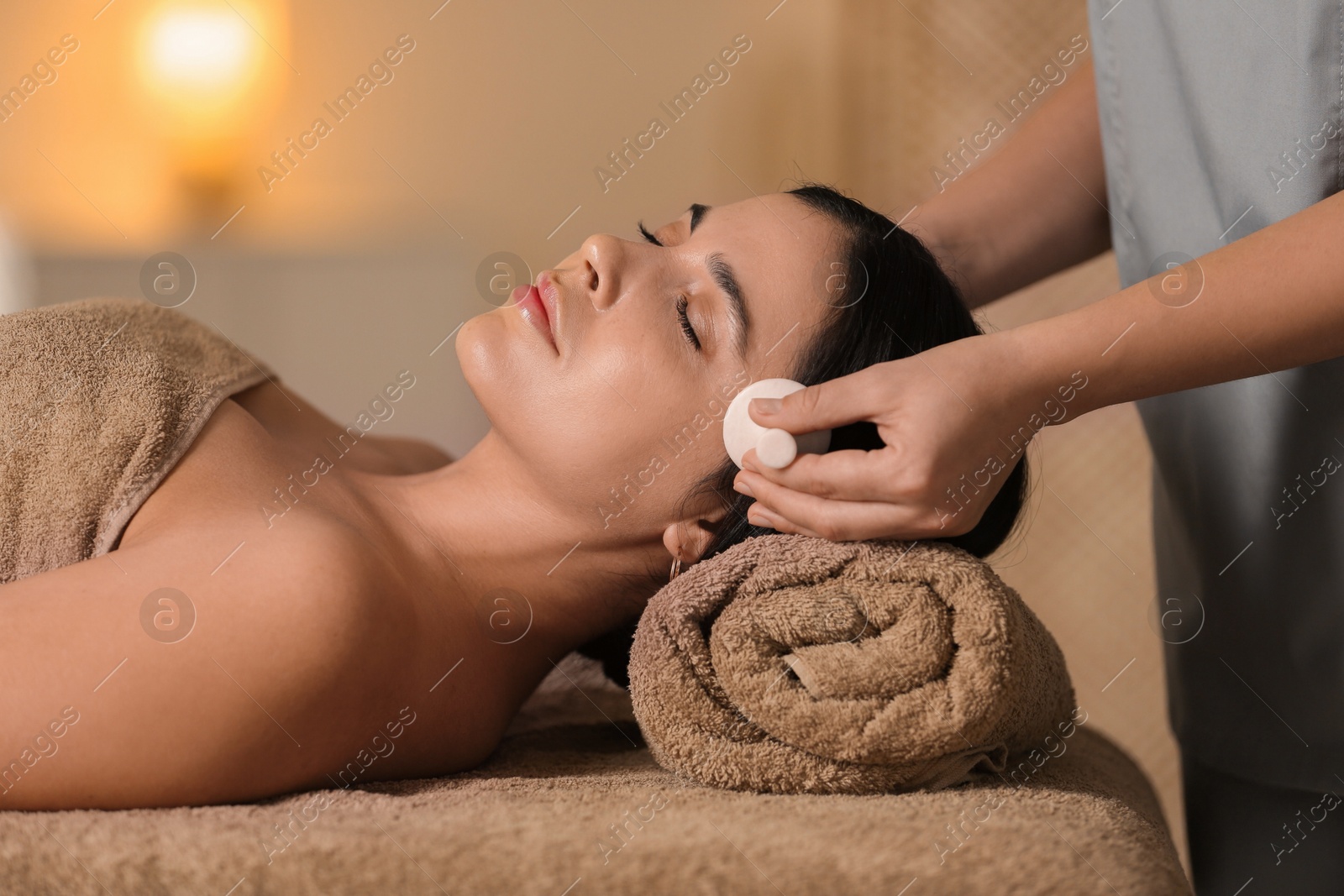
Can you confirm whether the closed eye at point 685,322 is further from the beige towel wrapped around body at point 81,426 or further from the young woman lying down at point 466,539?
the beige towel wrapped around body at point 81,426

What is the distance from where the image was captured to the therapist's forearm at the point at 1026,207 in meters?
1.25

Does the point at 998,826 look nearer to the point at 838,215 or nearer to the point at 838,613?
the point at 838,613

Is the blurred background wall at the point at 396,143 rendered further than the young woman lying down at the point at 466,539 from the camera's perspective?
Yes

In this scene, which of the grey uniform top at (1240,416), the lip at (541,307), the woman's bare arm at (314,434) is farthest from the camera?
the woman's bare arm at (314,434)

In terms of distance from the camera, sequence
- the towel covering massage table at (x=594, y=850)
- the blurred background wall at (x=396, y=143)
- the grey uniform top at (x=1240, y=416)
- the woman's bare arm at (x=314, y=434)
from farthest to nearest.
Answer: the blurred background wall at (x=396, y=143) < the woman's bare arm at (x=314, y=434) < the grey uniform top at (x=1240, y=416) < the towel covering massage table at (x=594, y=850)

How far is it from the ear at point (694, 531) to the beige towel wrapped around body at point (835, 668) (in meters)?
0.16

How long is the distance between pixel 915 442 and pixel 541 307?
0.48 metres

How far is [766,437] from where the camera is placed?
78cm

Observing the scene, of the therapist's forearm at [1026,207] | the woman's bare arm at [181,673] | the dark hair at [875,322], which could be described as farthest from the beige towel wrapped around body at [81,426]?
the therapist's forearm at [1026,207]

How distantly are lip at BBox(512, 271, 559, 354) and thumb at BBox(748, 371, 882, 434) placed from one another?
30 centimetres

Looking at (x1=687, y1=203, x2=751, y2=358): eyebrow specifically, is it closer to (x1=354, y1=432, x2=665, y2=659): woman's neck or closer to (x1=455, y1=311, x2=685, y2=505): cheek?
(x1=455, y1=311, x2=685, y2=505): cheek

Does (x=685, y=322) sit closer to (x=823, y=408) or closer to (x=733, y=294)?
(x=733, y=294)

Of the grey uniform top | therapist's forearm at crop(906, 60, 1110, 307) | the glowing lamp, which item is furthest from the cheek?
the glowing lamp

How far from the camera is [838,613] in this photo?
741mm
